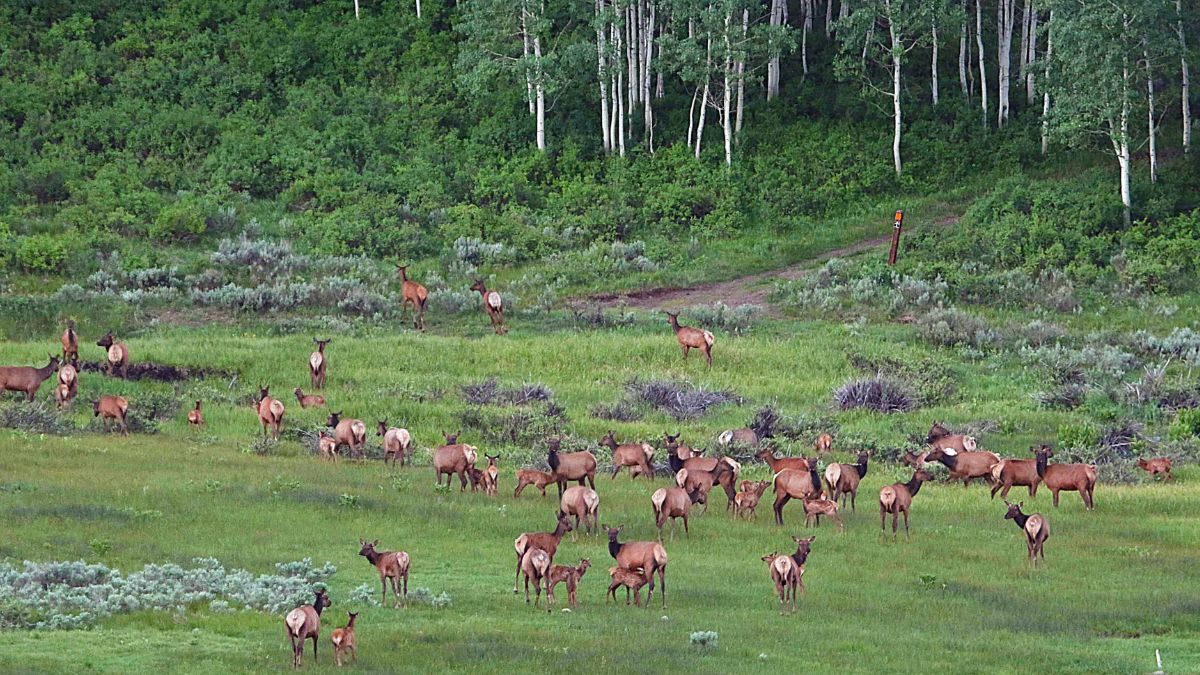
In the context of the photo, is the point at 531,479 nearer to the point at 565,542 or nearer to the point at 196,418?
the point at 565,542

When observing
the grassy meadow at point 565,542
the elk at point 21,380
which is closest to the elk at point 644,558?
the grassy meadow at point 565,542

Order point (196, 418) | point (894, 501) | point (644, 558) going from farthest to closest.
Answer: point (196, 418) → point (894, 501) → point (644, 558)

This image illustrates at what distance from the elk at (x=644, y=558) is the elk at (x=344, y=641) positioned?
3.86 m

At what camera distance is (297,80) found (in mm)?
60844

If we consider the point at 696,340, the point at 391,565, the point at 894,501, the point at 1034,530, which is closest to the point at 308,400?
the point at 696,340

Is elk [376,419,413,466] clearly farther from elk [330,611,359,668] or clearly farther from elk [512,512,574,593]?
elk [330,611,359,668]

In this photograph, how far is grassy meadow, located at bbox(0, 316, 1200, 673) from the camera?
1748cm

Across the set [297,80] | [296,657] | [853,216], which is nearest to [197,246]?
[297,80]

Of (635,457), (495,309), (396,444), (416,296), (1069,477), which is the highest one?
(416,296)

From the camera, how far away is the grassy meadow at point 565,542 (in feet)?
57.4

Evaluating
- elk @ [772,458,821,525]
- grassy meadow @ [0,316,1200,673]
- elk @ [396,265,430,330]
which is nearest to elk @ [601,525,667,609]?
grassy meadow @ [0,316,1200,673]

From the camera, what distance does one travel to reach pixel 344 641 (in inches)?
647

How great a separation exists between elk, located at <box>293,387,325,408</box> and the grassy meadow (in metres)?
0.42

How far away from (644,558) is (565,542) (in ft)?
11.9
